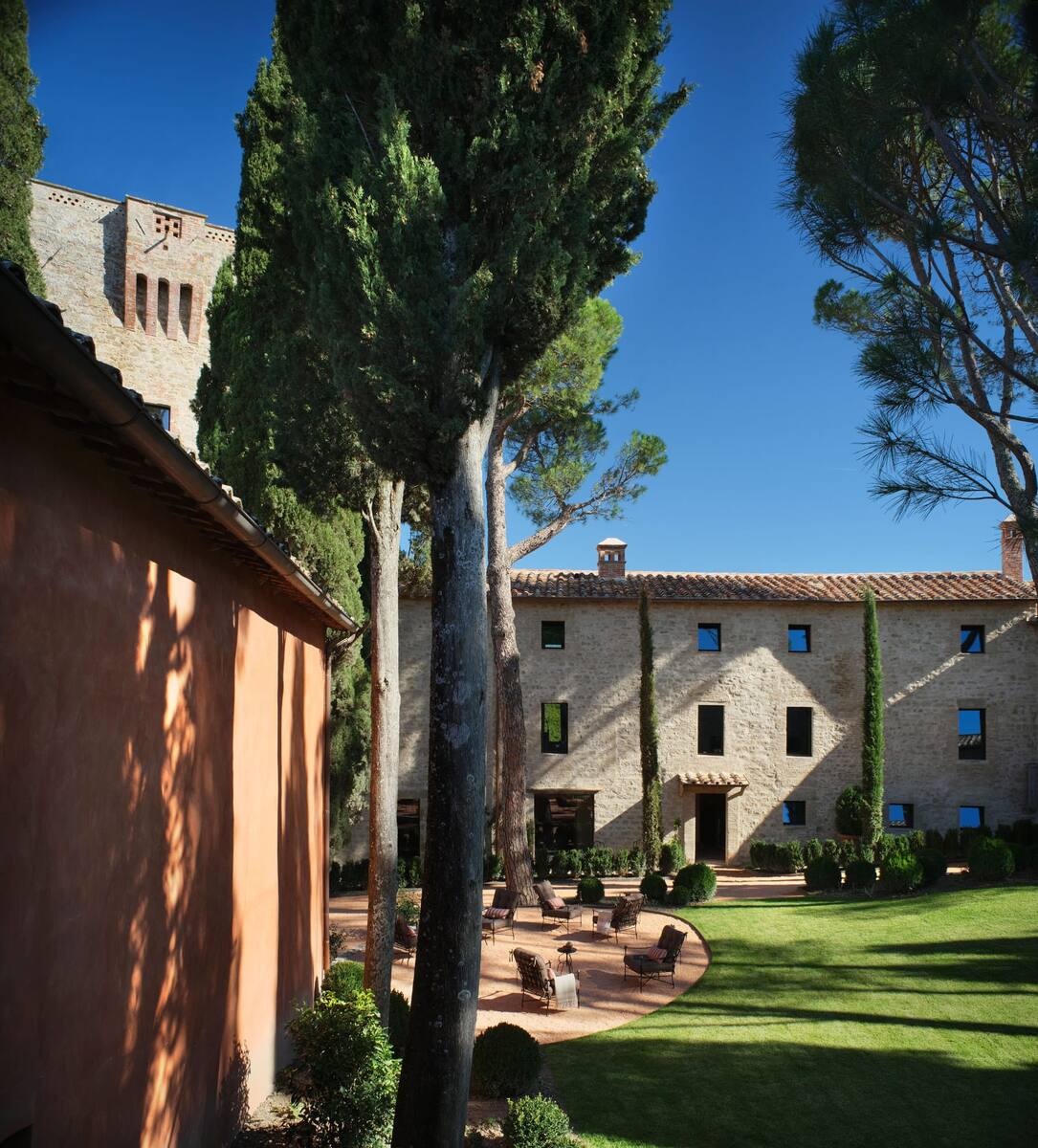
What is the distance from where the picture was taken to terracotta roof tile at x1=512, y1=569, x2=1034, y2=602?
2300cm

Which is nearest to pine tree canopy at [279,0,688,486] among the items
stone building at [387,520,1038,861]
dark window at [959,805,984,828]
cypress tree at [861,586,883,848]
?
stone building at [387,520,1038,861]

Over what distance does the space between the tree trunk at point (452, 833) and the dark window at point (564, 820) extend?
16.8 meters

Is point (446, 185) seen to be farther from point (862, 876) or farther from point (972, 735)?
point (972, 735)

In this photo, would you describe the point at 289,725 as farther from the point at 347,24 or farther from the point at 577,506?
the point at 577,506

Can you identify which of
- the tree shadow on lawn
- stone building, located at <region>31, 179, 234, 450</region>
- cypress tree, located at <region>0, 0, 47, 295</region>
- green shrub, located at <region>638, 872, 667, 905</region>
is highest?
stone building, located at <region>31, 179, 234, 450</region>

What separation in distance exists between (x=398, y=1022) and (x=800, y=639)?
17288 mm

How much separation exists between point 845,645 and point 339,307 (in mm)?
20159

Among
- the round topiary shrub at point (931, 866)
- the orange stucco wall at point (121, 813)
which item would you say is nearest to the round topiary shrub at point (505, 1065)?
the orange stucco wall at point (121, 813)

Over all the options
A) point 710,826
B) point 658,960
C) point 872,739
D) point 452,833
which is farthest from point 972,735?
point 452,833

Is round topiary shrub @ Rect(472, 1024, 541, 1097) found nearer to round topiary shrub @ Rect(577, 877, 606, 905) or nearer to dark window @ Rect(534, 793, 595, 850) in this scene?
round topiary shrub @ Rect(577, 877, 606, 905)

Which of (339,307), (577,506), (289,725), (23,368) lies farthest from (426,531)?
(23,368)

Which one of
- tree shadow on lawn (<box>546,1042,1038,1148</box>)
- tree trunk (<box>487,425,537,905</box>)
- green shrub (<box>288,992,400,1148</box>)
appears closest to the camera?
green shrub (<box>288,992,400,1148</box>)

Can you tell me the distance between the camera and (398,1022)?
364 inches

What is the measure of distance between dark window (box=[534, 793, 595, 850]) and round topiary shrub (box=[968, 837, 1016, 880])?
8869 mm
